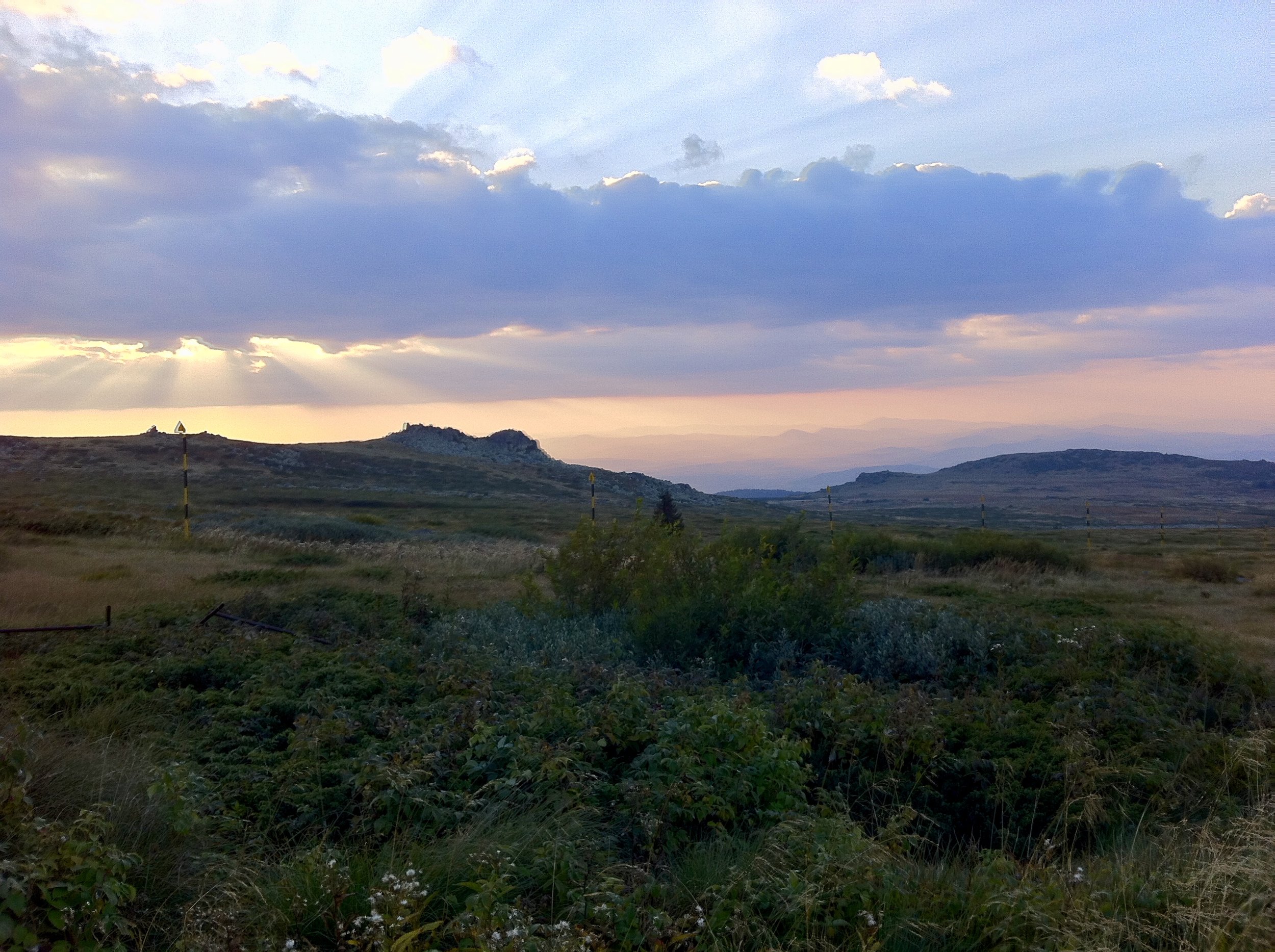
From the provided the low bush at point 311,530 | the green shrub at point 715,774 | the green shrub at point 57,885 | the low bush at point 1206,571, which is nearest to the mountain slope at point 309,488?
the low bush at point 311,530

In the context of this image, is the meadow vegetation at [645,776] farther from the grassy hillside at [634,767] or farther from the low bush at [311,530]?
the low bush at [311,530]

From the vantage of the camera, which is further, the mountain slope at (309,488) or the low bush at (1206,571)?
the mountain slope at (309,488)

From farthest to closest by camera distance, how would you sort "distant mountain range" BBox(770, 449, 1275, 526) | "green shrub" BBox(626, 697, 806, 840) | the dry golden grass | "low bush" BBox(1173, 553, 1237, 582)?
"distant mountain range" BBox(770, 449, 1275, 526)
"low bush" BBox(1173, 553, 1237, 582)
the dry golden grass
"green shrub" BBox(626, 697, 806, 840)

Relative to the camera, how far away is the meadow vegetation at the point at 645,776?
372cm

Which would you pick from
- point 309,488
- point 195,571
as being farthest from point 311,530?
point 309,488

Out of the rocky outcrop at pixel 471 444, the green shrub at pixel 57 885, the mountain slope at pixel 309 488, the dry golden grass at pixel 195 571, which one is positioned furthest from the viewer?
the rocky outcrop at pixel 471 444

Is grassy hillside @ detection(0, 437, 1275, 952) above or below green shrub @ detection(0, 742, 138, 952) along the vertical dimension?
below

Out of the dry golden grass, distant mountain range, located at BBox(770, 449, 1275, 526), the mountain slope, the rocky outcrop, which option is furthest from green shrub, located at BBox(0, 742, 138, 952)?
the rocky outcrop

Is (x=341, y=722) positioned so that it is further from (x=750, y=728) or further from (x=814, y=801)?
(x=814, y=801)

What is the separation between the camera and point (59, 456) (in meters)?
74.7

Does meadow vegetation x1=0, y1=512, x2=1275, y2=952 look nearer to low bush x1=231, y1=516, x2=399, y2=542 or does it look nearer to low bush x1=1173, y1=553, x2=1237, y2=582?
low bush x1=1173, y1=553, x2=1237, y2=582

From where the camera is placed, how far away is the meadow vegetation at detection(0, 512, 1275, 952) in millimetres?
3725

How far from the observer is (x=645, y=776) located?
5660 mm

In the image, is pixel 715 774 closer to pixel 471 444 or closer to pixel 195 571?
pixel 195 571
